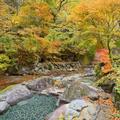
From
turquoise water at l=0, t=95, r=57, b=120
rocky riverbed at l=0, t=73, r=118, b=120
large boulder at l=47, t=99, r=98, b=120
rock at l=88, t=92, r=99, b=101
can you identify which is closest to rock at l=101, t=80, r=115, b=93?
rocky riverbed at l=0, t=73, r=118, b=120

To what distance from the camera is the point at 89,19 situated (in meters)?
17.4

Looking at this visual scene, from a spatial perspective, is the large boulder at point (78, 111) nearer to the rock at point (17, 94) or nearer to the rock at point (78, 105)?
the rock at point (78, 105)

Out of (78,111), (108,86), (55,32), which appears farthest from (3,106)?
(55,32)

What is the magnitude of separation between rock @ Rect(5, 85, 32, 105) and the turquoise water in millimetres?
264

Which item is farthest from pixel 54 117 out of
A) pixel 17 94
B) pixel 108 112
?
pixel 17 94

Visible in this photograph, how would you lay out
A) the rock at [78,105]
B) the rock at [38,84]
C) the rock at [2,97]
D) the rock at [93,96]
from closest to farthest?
the rock at [78,105] < the rock at [93,96] < the rock at [2,97] < the rock at [38,84]

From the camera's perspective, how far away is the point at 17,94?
1262 cm

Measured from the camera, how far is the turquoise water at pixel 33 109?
35.2ft

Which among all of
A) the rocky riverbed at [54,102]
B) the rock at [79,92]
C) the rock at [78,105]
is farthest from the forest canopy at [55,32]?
the rock at [78,105]

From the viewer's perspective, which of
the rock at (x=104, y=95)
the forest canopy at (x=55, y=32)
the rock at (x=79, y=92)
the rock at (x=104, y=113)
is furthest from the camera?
the forest canopy at (x=55, y=32)

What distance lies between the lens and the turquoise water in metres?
10.7

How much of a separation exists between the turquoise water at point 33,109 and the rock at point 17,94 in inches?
10.4

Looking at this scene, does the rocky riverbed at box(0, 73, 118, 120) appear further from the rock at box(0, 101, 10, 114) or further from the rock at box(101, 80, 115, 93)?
the rock at box(101, 80, 115, 93)

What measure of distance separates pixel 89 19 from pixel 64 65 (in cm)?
586
